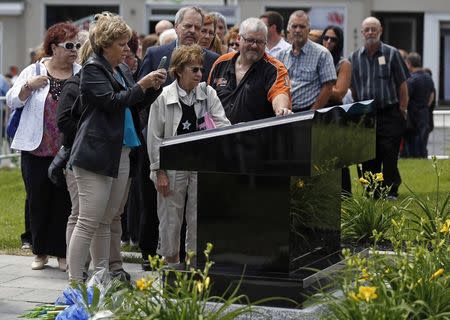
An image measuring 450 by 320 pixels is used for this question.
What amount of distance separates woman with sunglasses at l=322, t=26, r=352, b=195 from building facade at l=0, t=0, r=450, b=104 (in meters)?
19.0

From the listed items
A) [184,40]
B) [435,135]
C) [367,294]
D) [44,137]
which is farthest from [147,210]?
[435,135]

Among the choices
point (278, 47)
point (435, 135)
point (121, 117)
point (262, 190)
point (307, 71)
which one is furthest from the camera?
point (435, 135)

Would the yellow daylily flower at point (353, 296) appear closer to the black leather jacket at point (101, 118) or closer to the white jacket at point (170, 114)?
the black leather jacket at point (101, 118)

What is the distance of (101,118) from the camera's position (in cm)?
779

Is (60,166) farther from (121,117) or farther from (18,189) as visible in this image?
(18,189)

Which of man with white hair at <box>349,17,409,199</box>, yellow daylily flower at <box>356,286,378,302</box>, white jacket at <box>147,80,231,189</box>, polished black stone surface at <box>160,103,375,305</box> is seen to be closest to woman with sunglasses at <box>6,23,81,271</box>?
white jacket at <box>147,80,231,189</box>

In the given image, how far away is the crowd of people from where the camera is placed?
780cm

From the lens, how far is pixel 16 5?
32281 millimetres

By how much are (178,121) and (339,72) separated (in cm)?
398

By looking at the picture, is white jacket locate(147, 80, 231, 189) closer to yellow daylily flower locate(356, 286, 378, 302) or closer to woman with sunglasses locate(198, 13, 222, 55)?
woman with sunglasses locate(198, 13, 222, 55)

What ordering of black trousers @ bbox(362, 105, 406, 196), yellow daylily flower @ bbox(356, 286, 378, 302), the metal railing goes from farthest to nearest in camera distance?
1. the metal railing
2. black trousers @ bbox(362, 105, 406, 196)
3. yellow daylily flower @ bbox(356, 286, 378, 302)

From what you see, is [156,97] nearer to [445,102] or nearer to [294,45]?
[294,45]

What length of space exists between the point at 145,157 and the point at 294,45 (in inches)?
92.1

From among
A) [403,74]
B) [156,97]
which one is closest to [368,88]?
[403,74]
